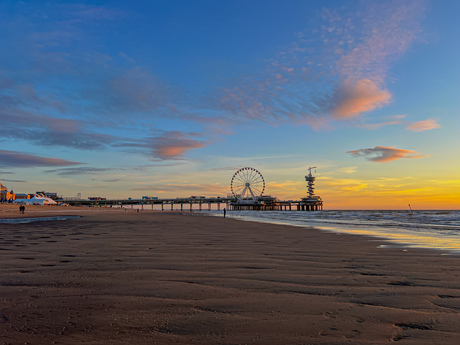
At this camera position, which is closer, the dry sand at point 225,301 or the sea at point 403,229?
the dry sand at point 225,301

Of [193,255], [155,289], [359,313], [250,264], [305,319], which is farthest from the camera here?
[193,255]

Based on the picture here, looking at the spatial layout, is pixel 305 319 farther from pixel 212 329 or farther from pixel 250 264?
pixel 250 264

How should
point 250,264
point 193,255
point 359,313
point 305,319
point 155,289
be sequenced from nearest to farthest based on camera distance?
point 305,319
point 359,313
point 155,289
point 250,264
point 193,255

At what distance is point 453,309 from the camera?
3.82m

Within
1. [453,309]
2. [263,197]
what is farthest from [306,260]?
[263,197]

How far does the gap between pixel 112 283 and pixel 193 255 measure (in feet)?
10.3

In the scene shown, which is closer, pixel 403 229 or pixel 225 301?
pixel 225 301

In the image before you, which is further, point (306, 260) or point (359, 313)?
point (306, 260)

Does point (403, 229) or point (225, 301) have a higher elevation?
point (225, 301)

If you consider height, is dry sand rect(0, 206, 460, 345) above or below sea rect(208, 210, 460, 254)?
above

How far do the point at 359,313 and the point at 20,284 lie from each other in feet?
15.1

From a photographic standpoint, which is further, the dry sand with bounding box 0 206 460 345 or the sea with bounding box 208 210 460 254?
the sea with bounding box 208 210 460 254

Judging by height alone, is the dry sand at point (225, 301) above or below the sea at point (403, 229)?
above

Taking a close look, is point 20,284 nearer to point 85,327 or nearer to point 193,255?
point 85,327
